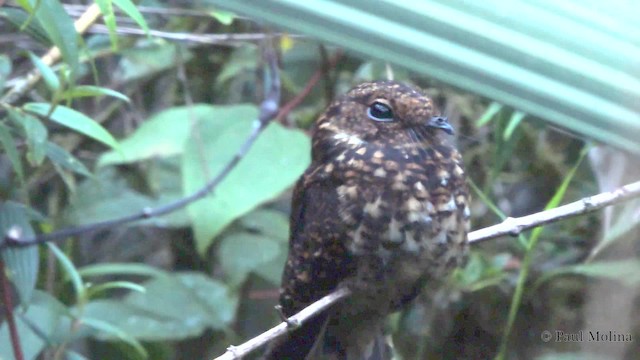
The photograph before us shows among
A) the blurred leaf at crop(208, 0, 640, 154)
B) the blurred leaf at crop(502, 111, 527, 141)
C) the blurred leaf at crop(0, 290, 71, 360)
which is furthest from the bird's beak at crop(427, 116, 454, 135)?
the blurred leaf at crop(208, 0, 640, 154)

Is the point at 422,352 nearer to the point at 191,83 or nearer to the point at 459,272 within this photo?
the point at 459,272

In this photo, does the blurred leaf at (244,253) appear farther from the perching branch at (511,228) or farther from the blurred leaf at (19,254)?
the perching branch at (511,228)

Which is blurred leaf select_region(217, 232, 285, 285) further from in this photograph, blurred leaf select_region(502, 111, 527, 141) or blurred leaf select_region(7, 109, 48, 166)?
blurred leaf select_region(7, 109, 48, 166)

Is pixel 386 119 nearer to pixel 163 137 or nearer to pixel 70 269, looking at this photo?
pixel 70 269

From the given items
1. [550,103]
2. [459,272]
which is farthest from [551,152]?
[550,103]

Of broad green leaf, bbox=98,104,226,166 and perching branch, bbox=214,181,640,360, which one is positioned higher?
perching branch, bbox=214,181,640,360

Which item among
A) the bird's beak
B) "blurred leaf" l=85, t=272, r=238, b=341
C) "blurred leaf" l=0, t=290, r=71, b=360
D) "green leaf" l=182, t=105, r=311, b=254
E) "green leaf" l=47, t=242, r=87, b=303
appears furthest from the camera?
"blurred leaf" l=85, t=272, r=238, b=341
